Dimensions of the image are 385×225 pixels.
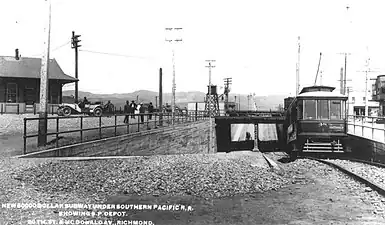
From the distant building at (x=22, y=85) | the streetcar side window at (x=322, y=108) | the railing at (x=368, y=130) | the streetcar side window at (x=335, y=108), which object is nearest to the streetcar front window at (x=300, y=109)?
the streetcar side window at (x=322, y=108)

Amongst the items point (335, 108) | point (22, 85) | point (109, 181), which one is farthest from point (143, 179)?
point (22, 85)

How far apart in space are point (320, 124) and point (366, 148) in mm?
2162

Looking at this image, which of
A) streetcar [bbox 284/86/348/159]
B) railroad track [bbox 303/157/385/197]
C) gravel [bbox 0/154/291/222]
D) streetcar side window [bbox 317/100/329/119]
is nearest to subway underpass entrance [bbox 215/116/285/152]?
streetcar [bbox 284/86/348/159]

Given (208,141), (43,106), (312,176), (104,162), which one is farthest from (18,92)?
(312,176)

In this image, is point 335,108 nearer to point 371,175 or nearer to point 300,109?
point 300,109

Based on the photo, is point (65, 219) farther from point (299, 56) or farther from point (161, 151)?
point (299, 56)

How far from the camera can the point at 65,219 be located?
479 cm

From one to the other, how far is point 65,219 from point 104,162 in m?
5.33

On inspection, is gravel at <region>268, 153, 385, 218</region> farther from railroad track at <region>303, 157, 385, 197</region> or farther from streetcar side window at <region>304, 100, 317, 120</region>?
streetcar side window at <region>304, 100, 317, 120</region>

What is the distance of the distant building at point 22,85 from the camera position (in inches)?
1114

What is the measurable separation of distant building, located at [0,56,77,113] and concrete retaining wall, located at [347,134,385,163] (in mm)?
20754

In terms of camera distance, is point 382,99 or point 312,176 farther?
point 382,99

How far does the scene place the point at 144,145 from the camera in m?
17.3

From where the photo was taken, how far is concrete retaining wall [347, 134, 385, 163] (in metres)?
14.0
